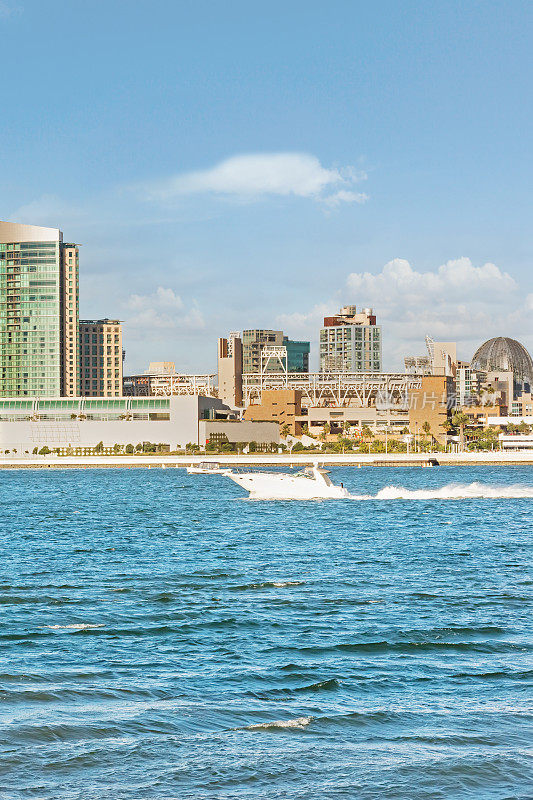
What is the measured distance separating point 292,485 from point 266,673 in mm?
75721

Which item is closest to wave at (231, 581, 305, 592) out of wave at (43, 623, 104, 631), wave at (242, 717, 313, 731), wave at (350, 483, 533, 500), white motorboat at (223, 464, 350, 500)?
wave at (43, 623, 104, 631)

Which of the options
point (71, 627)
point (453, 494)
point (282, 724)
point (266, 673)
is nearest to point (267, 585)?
Answer: point (71, 627)

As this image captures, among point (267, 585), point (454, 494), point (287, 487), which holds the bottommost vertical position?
point (454, 494)

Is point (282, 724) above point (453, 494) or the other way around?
Answer: above

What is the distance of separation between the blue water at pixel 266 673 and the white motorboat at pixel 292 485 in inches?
1624

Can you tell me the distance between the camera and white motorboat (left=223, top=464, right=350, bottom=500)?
103 metres

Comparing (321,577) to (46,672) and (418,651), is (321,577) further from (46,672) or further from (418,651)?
(46,672)

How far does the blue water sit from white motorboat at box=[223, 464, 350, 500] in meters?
41.3

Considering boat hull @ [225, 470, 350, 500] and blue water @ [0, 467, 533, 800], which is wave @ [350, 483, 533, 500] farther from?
blue water @ [0, 467, 533, 800]

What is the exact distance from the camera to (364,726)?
22250mm

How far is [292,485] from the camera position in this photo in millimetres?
102938

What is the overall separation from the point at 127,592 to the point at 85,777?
24.2 m

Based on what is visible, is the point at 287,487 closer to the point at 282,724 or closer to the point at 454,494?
the point at 454,494

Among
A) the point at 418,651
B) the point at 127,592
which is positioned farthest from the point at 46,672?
the point at 127,592
